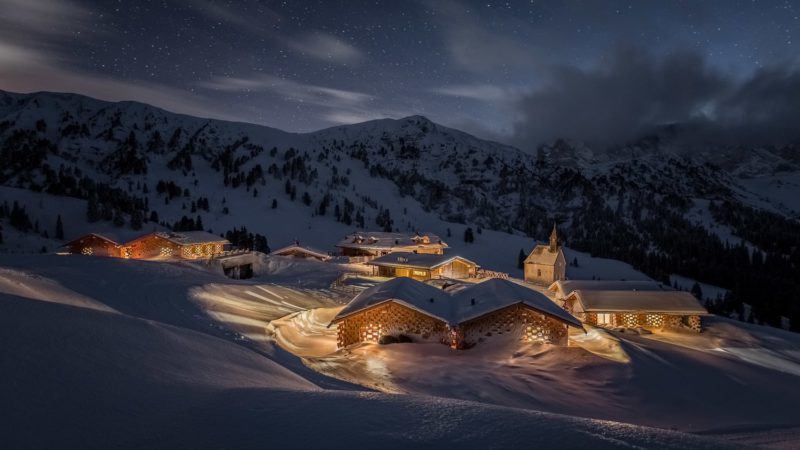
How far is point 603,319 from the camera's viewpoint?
3250cm

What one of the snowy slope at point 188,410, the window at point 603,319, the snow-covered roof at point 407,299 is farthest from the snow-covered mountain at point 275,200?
the snowy slope at point 188,410

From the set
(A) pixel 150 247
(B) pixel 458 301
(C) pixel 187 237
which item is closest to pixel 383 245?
(C) pixel 187 237

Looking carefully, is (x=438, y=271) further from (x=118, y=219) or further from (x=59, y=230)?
(x=59, y=230)

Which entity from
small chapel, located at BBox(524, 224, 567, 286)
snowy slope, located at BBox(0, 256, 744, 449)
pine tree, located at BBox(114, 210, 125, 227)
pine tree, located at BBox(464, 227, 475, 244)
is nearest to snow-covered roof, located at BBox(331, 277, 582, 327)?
snowy slope, located at BBox(0, 256, 744, 449)

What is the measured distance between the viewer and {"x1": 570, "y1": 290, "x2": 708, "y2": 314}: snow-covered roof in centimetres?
3078

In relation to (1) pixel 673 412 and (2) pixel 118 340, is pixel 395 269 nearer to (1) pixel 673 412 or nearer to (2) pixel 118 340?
(1) pixel 673 412

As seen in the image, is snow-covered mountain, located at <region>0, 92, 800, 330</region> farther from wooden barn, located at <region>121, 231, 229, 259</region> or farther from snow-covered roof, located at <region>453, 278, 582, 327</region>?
snow-covered roof, located at <region>453, 278, 582, 327</region>

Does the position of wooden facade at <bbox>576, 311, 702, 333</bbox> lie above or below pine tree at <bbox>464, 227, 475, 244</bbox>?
below

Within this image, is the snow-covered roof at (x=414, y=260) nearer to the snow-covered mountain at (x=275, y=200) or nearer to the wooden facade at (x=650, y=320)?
the wooden facade at (x=650, y=320)

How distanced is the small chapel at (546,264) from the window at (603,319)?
2348 centimetres

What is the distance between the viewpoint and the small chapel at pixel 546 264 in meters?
56.5

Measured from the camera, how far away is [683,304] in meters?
31.2

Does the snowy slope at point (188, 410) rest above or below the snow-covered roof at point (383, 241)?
above

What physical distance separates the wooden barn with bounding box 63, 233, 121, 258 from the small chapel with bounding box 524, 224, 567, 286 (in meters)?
55.9
